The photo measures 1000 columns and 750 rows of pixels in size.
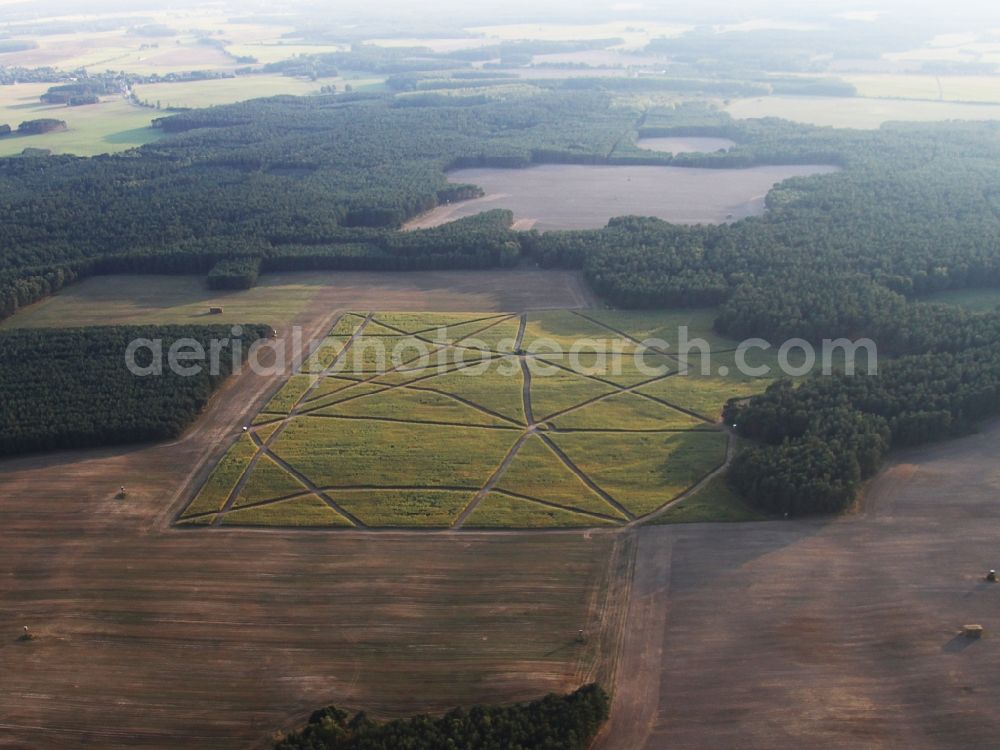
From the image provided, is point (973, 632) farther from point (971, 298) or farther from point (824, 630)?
point (971, 298)

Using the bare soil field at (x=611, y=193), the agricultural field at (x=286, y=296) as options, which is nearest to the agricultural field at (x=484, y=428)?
the agricultural field at (x=286, y=296)

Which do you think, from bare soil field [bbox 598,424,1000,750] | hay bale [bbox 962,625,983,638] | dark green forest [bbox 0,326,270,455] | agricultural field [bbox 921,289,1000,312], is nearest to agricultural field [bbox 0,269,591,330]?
dark green forest [bbox 0,326,270,455]

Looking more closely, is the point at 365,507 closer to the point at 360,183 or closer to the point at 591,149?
the point at 360,183

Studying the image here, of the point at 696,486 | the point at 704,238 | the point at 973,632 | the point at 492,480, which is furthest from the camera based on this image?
the point at 704,238

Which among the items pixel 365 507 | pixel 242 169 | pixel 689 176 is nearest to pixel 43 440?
pixel 365 507

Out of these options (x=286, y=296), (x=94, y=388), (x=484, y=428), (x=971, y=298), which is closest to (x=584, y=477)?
(x=484, y=428)

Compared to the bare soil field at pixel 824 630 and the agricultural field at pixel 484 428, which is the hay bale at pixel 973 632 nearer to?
the bare soil field at pixel 824 630
